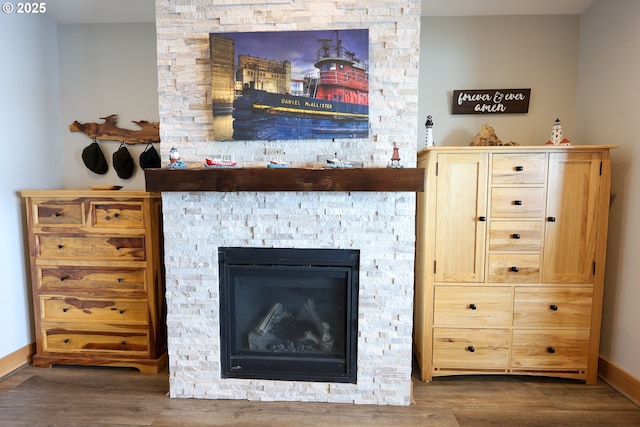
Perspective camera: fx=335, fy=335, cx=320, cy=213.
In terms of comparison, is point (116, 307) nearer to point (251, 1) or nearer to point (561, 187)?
point (251, 1)

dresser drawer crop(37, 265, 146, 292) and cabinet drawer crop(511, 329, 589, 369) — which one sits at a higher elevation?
dresser drawer crop(37, 265, 146, 292)

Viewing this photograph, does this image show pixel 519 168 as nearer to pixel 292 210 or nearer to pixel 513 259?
pixel 513 259

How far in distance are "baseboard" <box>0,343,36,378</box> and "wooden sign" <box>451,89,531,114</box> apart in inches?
143

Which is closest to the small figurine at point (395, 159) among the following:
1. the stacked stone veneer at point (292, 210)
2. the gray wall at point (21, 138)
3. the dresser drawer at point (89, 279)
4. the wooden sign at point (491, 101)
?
the stacked stone veneer at point (292, 210)

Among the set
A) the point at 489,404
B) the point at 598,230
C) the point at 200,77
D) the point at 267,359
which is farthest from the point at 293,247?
the point at 598,230

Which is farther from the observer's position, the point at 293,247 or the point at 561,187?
the point at 561,187

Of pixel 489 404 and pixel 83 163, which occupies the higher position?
pixel 83 163

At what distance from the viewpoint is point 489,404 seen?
6.54ft

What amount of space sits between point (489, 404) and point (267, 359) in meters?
1.35

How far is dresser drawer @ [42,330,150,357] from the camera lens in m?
2.36

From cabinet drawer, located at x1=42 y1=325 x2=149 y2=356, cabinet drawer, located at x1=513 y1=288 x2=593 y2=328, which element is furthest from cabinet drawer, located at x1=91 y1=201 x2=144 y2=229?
cabinet drawer, located at x1=513 y1=288 x2=593 y2=328

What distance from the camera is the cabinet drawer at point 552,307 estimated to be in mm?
2154

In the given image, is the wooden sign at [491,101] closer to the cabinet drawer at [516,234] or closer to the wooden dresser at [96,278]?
the cabinet drawer at [516,234]
